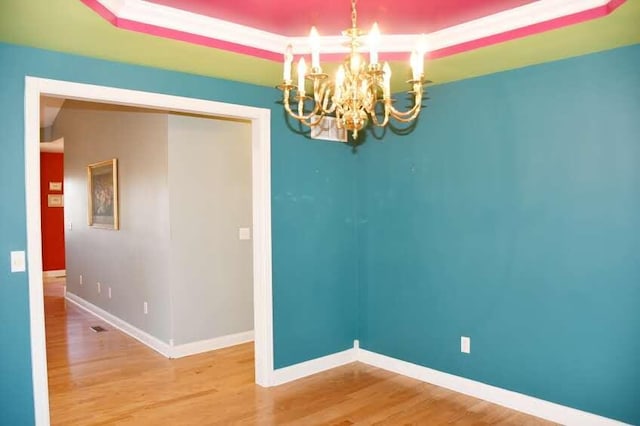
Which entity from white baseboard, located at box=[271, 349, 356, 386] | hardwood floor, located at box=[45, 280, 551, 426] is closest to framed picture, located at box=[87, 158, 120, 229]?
hardwood floor, located at box=[45, 280, 551, 426]

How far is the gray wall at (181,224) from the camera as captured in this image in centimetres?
454

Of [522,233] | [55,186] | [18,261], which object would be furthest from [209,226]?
[55,186]

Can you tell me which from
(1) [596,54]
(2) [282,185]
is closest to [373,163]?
(2) [282,185]

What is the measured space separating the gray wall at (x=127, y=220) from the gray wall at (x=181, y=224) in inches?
0.4

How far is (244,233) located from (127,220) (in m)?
1.36

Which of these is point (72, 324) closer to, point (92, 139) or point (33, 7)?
point (92, 139)

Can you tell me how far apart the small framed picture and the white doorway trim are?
24.3ft

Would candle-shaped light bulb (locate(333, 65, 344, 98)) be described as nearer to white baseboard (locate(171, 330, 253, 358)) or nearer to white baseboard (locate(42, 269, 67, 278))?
white baseboard (locate(171, 330, 253, 358))

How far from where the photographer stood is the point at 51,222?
948 centimetres

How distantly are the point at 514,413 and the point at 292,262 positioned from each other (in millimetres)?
1923

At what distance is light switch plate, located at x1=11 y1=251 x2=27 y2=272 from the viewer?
8.64 ft

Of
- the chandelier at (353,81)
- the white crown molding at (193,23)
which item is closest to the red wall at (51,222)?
the white crown molding at (193,23)

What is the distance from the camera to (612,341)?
2883 mm

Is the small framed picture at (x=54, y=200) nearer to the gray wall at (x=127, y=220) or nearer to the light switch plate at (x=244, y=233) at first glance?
the gray wall at (x=127, y=220)
